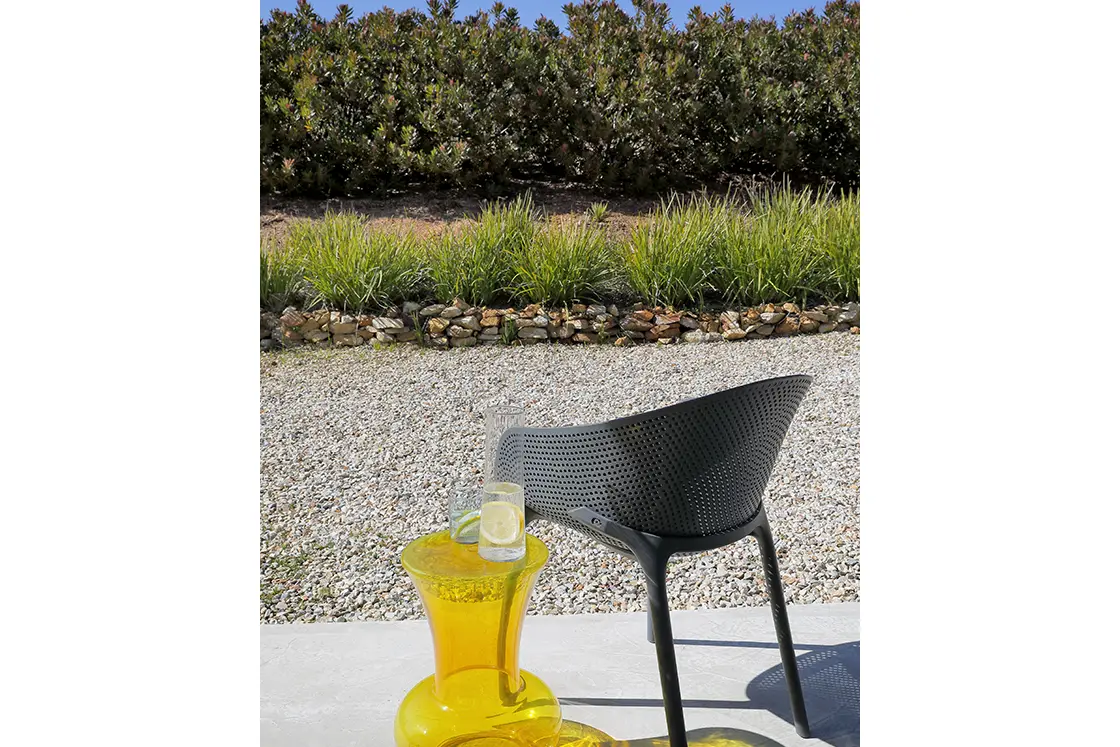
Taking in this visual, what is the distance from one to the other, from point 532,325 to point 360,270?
1254 mm

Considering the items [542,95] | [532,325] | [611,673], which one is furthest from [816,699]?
[542,95]

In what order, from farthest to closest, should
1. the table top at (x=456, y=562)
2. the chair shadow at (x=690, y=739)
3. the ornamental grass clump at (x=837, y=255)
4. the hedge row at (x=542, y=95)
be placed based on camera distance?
the hedge row at (x=542, y=95) < the ornamental grass clump at (x=837, y=255) < the chair shadow at (x=690, y=739) < the table top at (x=456, y=562)

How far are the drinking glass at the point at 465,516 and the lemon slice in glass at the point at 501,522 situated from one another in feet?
0.26

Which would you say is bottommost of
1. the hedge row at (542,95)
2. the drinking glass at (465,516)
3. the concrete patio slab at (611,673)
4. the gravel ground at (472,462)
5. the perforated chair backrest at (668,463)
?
the gravel ground at (472,462)

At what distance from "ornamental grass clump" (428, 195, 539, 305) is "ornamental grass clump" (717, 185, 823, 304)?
148 cm

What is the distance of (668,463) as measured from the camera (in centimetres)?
171

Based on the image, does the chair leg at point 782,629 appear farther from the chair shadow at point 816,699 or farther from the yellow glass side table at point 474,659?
the yellow glass side table at point 474,659

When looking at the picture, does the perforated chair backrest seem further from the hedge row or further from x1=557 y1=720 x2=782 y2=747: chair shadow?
the hedge row

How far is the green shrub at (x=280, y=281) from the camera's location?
6.40 m

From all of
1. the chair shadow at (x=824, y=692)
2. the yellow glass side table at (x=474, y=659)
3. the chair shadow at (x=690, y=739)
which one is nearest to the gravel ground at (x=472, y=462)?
the chair shadow at (x=824, y=692)

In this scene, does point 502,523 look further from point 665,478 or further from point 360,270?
point 360,270

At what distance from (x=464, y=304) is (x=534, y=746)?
4.80 meters
